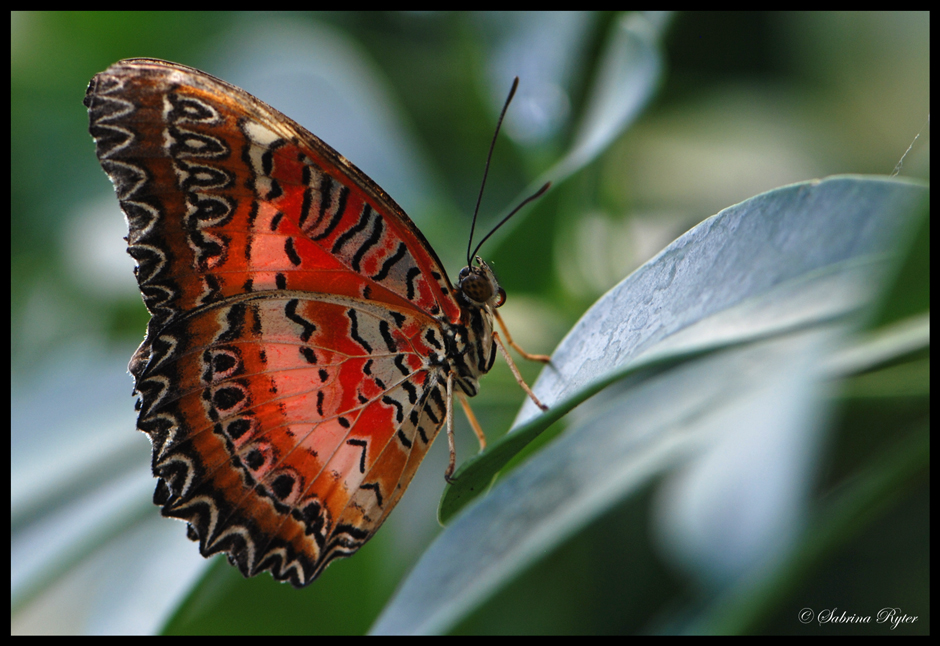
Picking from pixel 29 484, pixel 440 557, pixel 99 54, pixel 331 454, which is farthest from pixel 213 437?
pixel 99 54

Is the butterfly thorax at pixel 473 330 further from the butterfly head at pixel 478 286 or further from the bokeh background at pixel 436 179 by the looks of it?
the bokeh background at pixel 436 179

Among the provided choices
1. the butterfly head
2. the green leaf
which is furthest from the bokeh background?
the green leaf

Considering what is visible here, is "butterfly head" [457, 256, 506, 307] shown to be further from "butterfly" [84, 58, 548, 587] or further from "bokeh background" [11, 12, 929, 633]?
"bokeh background" [11, 12, 929, 633]

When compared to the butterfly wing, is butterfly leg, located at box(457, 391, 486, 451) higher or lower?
lower

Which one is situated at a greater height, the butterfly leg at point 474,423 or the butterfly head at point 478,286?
the butterfly head at point 478,286

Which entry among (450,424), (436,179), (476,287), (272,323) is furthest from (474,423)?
(436,179)

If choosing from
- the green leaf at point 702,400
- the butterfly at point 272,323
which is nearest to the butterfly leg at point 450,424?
the butterfly at point 272,323

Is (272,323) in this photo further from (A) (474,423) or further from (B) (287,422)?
(A) (474,423)
